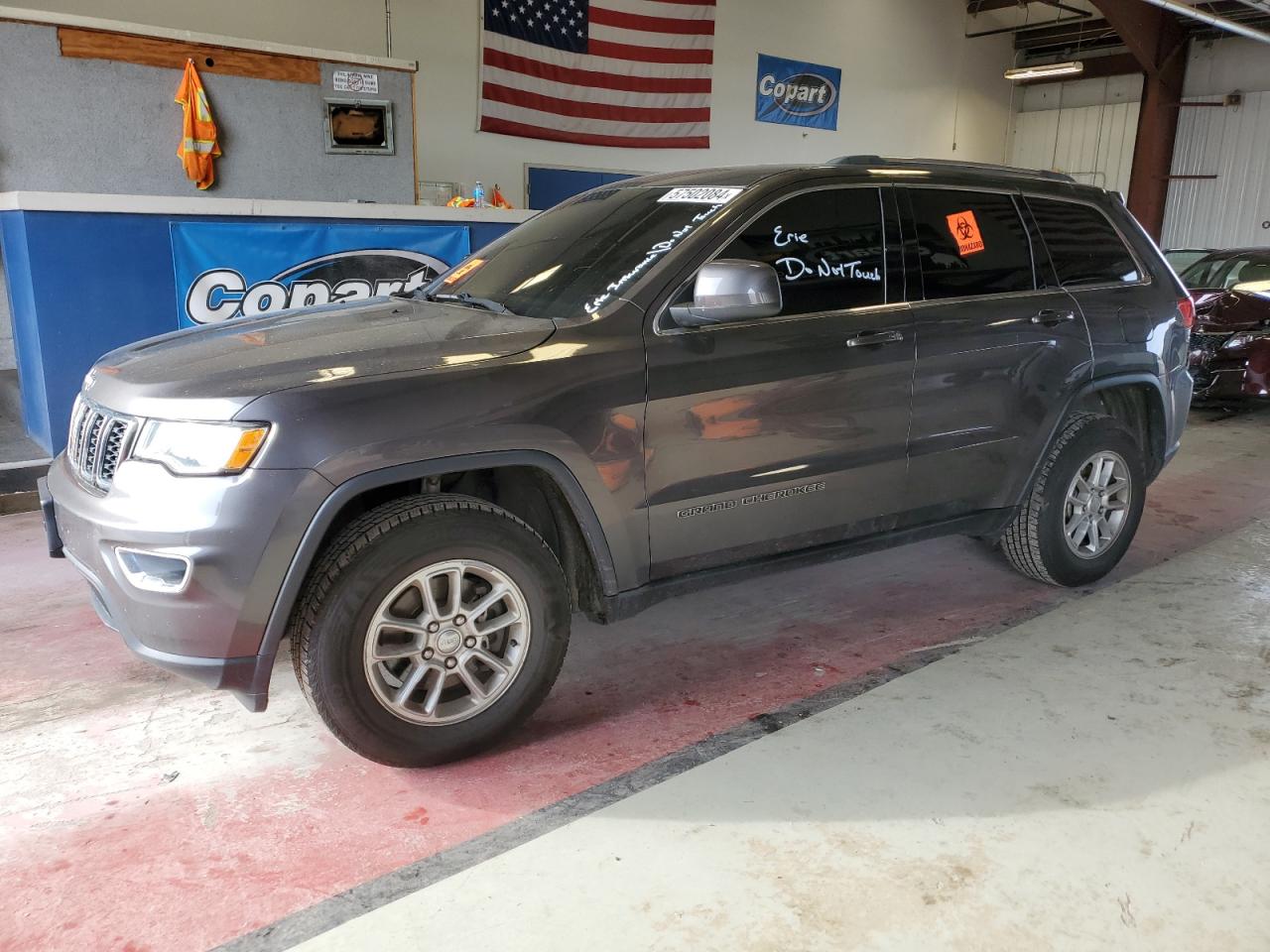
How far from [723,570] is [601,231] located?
121cm

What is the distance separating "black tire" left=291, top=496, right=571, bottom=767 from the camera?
7.64 ft

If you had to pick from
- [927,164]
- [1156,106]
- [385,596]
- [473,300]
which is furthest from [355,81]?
[1156,106]

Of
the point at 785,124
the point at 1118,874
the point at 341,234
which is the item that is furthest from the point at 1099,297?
the point at 785,124

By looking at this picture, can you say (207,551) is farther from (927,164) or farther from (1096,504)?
(1096,504)

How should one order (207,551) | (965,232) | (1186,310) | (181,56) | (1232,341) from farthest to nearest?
(1232,341) → (181,56) → (1186,310) → (965,232) → (207,551)

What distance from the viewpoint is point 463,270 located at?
349 cm

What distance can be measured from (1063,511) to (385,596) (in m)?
2.77

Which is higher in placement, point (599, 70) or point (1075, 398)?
point (599, 70)

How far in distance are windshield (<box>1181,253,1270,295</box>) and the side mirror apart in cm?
699

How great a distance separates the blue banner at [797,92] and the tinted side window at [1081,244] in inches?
455

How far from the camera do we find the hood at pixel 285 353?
7.41ft

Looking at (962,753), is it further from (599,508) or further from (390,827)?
(390,827)

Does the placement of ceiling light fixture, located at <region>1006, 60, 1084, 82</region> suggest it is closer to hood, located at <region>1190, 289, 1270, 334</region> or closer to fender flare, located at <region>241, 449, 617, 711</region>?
hood, located at <region>1190, 289, 1270, 334</region>

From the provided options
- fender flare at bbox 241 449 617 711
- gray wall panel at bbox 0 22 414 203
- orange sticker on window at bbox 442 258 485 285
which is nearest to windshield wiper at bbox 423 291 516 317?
orange sticker on window at bbox 442 258 485 285
